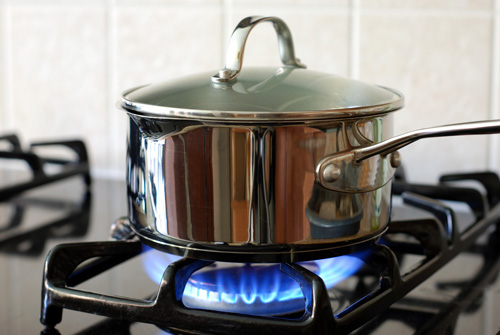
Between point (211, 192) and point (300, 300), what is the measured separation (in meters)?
0.12

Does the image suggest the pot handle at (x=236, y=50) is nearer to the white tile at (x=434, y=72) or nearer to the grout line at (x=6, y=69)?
the white tile at (x=434, y=72)

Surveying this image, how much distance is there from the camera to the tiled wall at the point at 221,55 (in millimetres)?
805

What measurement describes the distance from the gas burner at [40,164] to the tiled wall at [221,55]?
0.08m

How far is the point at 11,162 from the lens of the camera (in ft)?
3.70

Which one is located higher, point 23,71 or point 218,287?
point 23,71

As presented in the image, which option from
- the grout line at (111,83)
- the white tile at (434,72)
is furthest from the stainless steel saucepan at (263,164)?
the grout line at (111,83)

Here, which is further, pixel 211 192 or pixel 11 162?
pixel 11 162

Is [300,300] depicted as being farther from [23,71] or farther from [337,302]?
[23,71]

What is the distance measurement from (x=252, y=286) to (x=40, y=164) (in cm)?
48

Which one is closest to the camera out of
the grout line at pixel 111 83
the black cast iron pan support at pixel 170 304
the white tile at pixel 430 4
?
the black cast iron pan support at pixel 170 304

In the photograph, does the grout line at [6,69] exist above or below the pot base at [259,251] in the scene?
above

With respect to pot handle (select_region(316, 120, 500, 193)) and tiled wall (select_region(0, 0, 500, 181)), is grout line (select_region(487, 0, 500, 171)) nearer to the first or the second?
tiled wall (select_region(0, 0, 500, 181))

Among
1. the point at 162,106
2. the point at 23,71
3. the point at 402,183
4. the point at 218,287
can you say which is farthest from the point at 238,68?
A: the point at 23,71

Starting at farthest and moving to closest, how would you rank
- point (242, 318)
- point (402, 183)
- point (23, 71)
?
point (23, 71) → point (402, 183) → point (242, 318)
